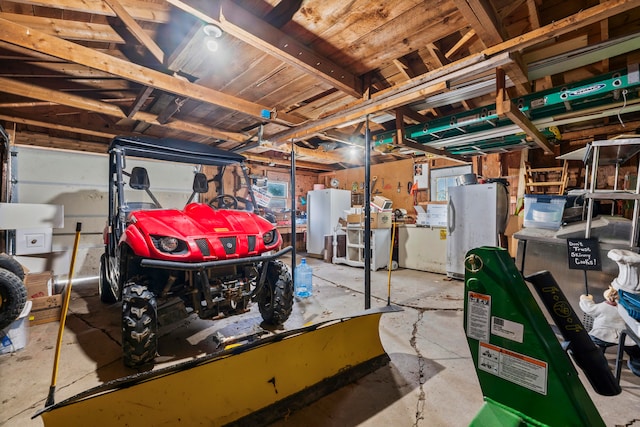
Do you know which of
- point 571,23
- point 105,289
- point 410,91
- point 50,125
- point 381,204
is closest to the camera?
point 571,23

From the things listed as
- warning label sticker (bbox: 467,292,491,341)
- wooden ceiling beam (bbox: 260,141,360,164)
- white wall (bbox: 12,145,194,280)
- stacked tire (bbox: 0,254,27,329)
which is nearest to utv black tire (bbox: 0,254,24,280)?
stacked tire (bbox: 0,254,27,329)

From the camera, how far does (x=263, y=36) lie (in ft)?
6.77

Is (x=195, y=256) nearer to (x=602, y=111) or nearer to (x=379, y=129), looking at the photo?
(x=379, y=129)

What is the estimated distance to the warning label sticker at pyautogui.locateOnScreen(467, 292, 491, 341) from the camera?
3.14 feet

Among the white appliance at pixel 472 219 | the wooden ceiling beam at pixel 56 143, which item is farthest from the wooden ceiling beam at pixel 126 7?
the white appliance at pixel 472 219

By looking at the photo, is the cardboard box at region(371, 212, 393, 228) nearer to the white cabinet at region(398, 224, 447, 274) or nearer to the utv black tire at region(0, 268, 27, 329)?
the white cabinet at region(398, 224, 447, 274)

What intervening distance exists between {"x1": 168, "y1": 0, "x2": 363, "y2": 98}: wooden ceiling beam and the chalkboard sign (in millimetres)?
2636

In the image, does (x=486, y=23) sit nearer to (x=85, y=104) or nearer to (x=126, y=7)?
(x=126, y=7)

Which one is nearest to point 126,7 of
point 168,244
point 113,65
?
point 113,65

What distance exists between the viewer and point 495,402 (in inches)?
38.2

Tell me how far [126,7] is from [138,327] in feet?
7.82

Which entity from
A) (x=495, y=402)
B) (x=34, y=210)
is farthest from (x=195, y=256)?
(x=34, y=210)

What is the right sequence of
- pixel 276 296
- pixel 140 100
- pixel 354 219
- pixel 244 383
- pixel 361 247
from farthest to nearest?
pixel 354 219, pixel 361 247, pixel 140 100, pixel 276 296, pixel 244 383

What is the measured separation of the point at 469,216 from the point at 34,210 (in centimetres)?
677
